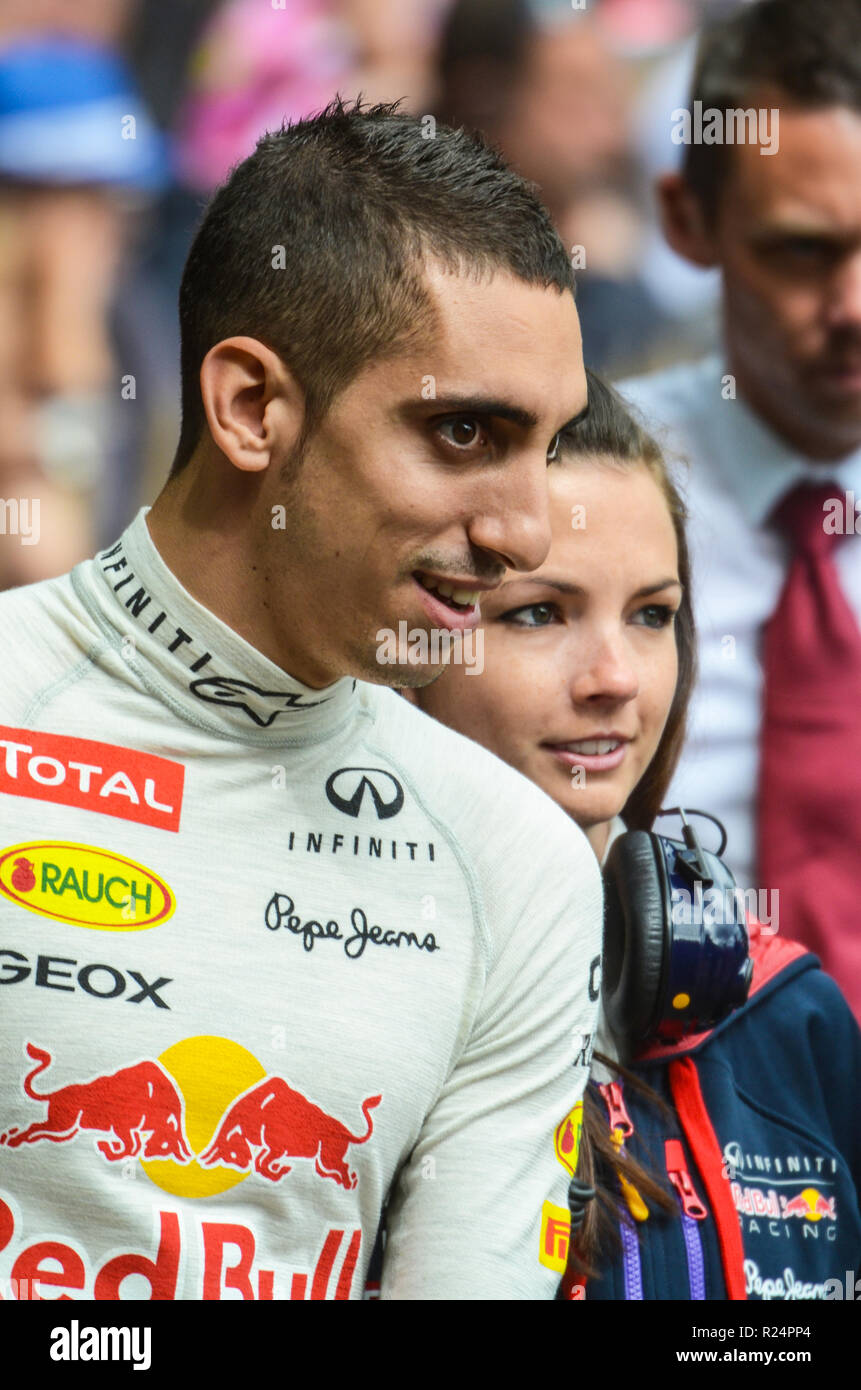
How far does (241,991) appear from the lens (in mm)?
1117

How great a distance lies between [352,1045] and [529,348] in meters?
0.52

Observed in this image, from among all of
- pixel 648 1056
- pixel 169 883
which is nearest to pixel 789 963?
pixel 648 1056

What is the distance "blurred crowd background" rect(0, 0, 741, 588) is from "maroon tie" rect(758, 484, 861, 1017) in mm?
313

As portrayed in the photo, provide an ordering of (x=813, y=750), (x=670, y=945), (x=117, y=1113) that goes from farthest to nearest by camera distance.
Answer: (x=813, y=750)
(x=670, y=945)
(x=117, y=1113)

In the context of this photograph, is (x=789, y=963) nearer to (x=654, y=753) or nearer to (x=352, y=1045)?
(x=654, y=753)

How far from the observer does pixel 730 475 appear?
1.83 meters

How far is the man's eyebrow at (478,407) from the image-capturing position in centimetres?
108

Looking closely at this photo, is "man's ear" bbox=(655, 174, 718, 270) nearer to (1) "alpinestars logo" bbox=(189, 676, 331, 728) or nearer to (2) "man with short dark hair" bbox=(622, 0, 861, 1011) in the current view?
(2) "man with short dark hair" bbox=(622, 0, 861, 1011)

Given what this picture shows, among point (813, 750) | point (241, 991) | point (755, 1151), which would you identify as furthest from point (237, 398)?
point (813, 750)

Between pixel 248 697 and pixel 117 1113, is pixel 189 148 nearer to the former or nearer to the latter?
pixel 248 697

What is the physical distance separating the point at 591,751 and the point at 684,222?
2.53 feet

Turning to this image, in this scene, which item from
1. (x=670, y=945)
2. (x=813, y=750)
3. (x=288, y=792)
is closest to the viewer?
(x=288, y=792)

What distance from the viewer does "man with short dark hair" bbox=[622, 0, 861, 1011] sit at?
5.74 ft

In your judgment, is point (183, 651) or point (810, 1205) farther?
point (810, 1205)
